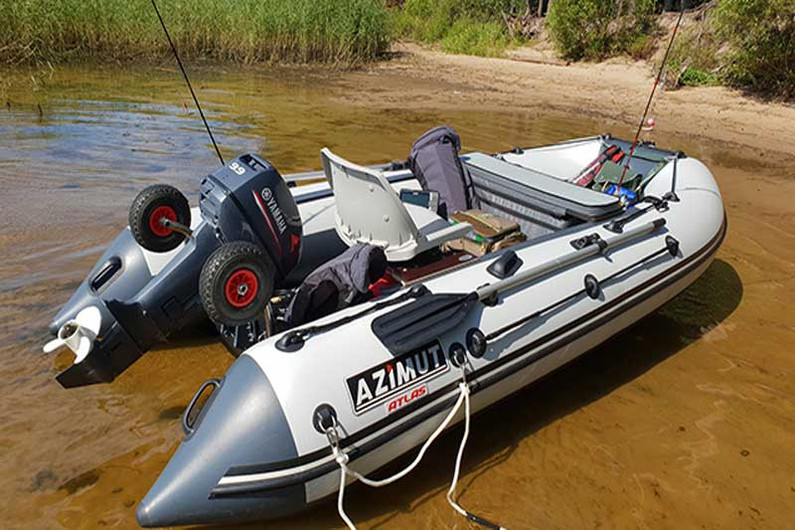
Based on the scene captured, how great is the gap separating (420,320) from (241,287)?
728 millimetres

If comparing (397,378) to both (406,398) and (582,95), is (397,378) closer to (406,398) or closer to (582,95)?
(406,398)

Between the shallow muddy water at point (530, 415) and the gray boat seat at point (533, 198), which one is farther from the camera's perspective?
the gray boat seat at point (533, 198)

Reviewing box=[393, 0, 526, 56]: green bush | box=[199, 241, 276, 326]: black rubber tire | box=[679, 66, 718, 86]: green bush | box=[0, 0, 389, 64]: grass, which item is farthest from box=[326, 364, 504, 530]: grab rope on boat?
box=[393, 0, 526, 56]: green bush

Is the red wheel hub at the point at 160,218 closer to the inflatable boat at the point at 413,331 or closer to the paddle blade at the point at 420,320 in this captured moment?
the inflatable boat at the point at 413,331

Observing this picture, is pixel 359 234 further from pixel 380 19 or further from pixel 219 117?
pixel 380 19

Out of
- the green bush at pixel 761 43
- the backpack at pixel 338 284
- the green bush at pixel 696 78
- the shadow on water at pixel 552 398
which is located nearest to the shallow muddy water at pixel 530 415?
the shadow on water at pixel 552 398

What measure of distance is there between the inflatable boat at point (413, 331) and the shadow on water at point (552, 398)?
253mm

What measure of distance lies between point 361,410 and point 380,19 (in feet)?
47.3

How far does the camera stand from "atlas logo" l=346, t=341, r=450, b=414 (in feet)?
6.89

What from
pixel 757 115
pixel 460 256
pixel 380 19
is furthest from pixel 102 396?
pixel 380 19

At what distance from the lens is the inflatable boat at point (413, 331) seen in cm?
198

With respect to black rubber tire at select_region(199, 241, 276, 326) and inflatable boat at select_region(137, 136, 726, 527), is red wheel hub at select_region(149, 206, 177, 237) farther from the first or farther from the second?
inflatable boat at select_region(137, 136, 726, 527)

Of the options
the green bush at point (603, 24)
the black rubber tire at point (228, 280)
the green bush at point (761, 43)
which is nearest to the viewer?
the black rubber tire at point (228, 280)

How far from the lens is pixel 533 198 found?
3420 mm
